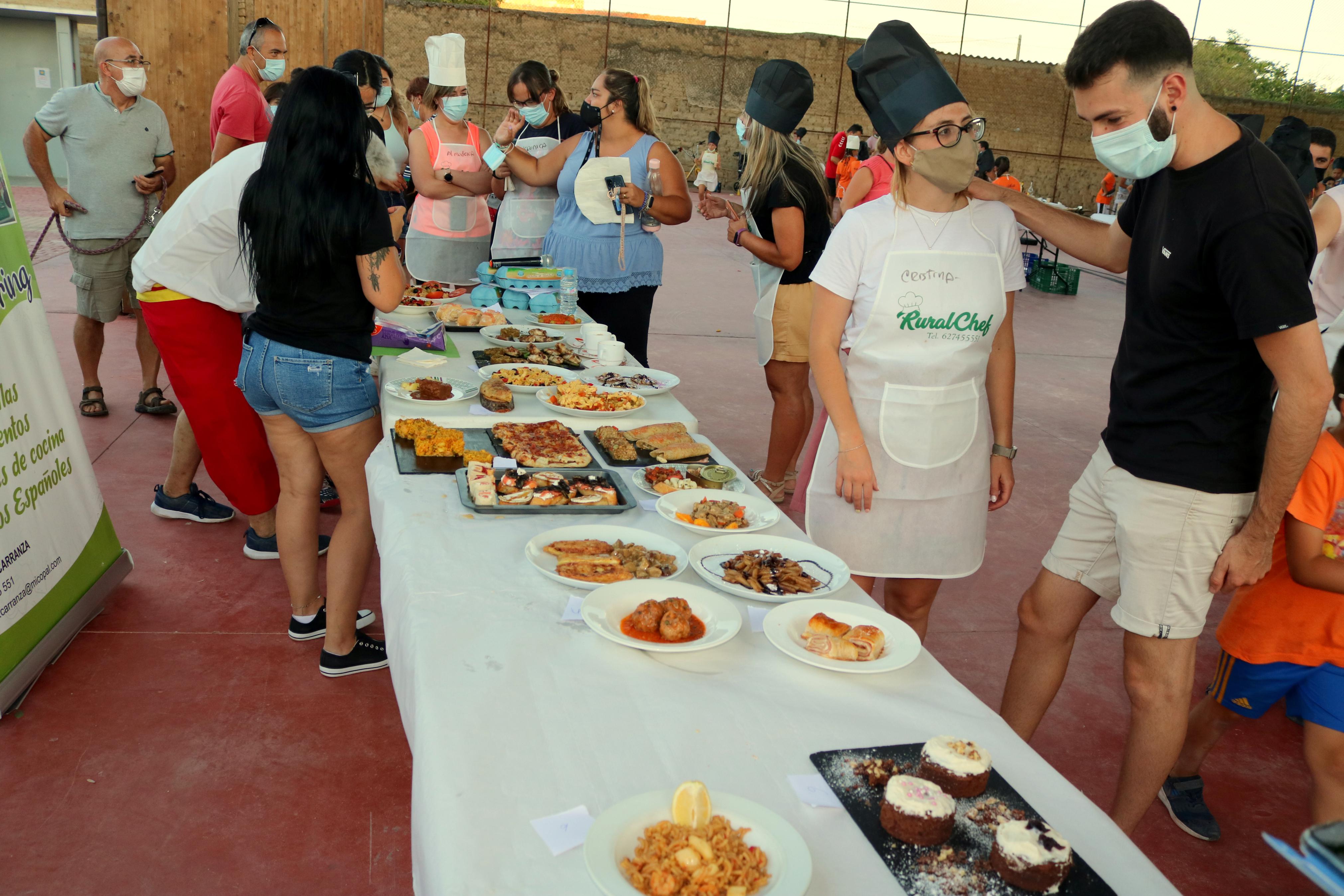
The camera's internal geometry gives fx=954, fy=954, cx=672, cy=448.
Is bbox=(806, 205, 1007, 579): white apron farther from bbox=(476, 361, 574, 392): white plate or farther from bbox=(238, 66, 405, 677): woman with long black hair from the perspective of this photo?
bbox=(238, 66, 405, 677): woman with long black hair

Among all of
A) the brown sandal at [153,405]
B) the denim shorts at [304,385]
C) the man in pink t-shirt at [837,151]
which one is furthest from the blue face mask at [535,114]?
the man in pink t-shirt at [837,151]

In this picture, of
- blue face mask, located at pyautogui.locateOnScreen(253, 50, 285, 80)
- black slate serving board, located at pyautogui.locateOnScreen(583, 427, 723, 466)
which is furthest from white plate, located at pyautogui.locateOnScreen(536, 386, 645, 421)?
blue face mask, located at pyautogui.locateOnScreen(253, 50, 285, 80)

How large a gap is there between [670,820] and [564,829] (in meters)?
0.13

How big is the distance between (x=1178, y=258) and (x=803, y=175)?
7.32 feet

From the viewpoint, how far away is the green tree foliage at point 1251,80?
75.6 feet

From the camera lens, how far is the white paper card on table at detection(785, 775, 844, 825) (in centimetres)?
125

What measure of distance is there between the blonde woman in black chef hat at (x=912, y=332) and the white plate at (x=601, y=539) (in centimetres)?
54

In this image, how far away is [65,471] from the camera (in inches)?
115

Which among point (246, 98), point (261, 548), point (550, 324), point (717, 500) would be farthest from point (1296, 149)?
point (246, 98)

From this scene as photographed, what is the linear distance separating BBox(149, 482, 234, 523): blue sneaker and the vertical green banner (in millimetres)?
788

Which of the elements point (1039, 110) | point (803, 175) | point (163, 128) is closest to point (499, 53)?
point (1039, 110)

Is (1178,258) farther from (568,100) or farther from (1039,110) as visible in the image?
(1039,110)

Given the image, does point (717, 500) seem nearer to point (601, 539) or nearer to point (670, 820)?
point (601, 539)

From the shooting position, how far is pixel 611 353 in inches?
129
